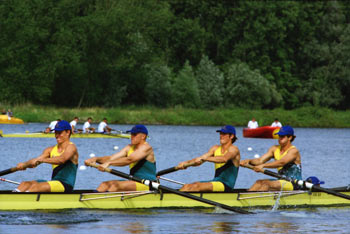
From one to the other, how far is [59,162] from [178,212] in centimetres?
285

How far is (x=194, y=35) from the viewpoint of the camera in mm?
75625

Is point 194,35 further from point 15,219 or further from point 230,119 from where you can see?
point 15,219

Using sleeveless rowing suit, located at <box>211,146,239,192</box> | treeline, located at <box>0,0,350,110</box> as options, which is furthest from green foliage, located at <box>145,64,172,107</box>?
sleeveless rowing suit, located at <box>211,146,239,192</box>

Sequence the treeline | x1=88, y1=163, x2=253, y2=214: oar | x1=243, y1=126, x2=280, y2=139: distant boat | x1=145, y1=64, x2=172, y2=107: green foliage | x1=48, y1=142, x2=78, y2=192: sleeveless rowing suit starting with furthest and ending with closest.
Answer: x1=145, y1=64, x2=172, y2=107: green foliage → the treeline → x1=243, y1=126, x2=280, y2=139: distant boat → x1=88, y1=163, x2=253, y2=214: oar → x1=48, y1=142, x2=78, y2=192: sleeveless rowing suit

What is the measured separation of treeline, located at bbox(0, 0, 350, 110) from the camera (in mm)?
66812

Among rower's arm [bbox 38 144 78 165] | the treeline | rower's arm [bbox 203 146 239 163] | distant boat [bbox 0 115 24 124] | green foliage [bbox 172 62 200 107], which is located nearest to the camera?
rower's arm [bbox 38 144 78 165]

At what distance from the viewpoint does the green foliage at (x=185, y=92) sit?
226ft

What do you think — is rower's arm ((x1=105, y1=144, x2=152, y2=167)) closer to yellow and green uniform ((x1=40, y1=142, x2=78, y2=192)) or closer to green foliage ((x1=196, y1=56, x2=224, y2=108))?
yellow and green uniform ((x1=40, y1=142, x2=78, y2=192))

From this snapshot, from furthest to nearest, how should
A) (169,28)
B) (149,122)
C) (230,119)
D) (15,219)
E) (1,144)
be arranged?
(169,28) → (230,119) → (149,122) → (1,144) → (15,219)

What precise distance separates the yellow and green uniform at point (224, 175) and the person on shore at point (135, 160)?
1440 millimetres

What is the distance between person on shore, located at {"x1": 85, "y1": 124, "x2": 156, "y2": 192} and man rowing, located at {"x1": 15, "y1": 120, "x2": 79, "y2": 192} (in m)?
0.38

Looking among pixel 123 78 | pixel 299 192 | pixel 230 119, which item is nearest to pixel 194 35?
pixel 123 78

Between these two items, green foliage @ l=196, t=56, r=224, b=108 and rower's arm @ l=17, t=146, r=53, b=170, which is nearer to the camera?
rower's arm @ l=17, t=146, r=53, b=170

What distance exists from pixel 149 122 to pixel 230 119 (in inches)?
312
